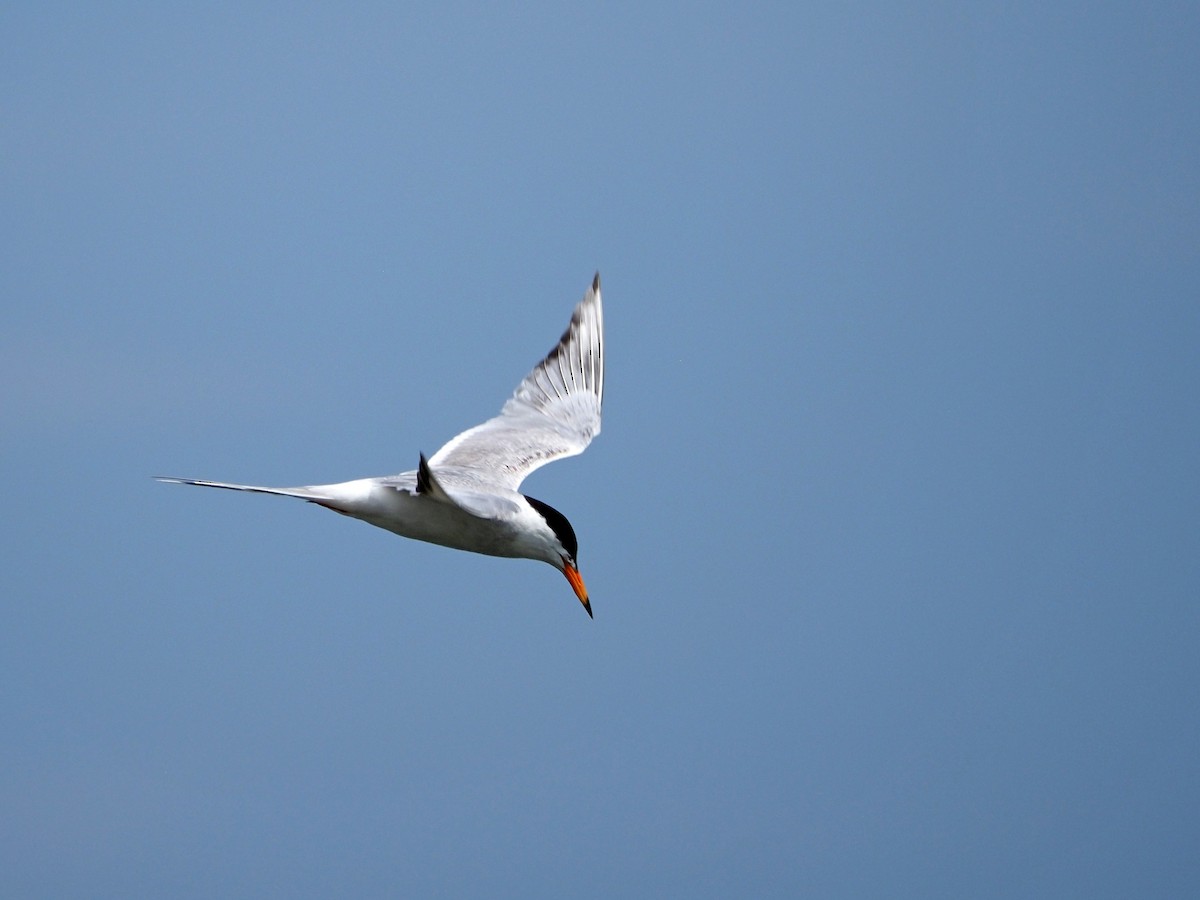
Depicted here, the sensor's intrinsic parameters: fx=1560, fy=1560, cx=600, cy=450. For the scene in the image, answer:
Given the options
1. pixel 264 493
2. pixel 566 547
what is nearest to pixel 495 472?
pixel 566 547

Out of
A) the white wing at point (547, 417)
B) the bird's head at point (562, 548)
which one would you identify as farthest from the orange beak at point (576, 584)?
the white wing at point (547, 417)

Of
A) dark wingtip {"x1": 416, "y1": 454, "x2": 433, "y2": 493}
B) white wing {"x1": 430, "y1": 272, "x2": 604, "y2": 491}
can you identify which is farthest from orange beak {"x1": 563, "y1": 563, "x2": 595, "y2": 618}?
dark wingtip {"x1": 416, "y1": 454, "x2": 433, "y2": 493}

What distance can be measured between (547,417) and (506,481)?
1195 millimetres

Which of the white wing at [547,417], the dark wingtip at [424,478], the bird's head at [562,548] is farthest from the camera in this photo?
the white wing at [547,417]

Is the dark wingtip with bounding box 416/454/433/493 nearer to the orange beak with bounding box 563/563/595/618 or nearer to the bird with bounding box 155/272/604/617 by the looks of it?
the bird with bounding box 155/272/604/617

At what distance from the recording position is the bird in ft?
23.5

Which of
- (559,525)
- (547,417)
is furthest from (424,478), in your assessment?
(547,417)

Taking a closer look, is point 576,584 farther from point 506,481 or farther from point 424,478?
point 424,478

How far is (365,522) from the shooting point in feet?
24.2

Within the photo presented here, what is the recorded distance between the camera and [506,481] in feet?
27.0

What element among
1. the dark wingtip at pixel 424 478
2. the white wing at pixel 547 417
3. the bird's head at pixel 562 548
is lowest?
the dark wingtip at pixel 424 478

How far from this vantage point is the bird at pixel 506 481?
7164 mm

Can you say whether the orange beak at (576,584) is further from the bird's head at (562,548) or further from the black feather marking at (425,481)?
the black feather marking at (425,481)

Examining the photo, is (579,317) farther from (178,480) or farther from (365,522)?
(178,480)
